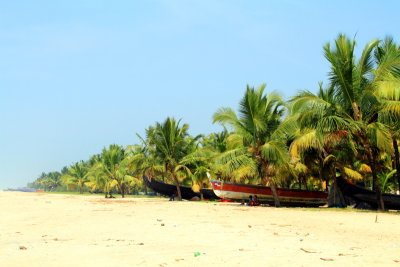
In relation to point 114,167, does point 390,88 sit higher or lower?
higher

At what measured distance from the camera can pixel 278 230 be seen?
9.43 meters

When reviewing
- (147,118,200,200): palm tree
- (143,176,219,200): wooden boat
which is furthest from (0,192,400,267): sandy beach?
(143,176,219,200): wooden boat

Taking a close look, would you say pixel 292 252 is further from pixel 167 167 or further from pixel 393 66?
pixel 167 167

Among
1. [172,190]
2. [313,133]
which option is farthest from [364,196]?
[172,190]

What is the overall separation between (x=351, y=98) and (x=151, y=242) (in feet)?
41.4

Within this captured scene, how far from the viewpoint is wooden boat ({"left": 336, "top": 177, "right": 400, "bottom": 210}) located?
736 inches

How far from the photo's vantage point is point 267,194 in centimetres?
2330

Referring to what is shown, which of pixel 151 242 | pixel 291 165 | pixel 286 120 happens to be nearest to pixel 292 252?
pixel 151 242

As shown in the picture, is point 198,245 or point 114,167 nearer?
point 198,245

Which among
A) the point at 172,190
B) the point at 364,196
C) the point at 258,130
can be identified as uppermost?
the point at 258,130

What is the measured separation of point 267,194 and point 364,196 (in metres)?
5.74

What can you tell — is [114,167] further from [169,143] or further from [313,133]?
[313,133]

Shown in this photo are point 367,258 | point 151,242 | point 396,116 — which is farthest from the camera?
point 396,116

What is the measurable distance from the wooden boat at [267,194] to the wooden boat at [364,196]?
3318 mm
